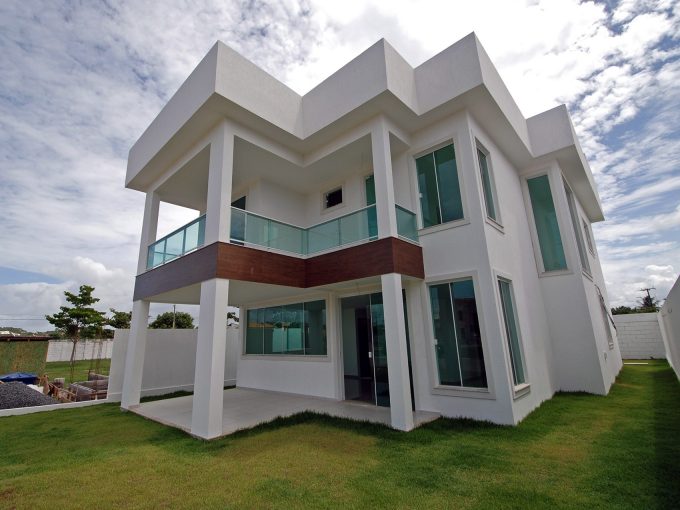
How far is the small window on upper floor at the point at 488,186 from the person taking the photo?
766 cm

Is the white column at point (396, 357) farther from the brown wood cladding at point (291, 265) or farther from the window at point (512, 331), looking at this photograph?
the window at point (512, 331)

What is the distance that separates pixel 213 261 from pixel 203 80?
391cm

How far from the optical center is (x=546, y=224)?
980 centimetres

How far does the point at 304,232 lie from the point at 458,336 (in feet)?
14.0

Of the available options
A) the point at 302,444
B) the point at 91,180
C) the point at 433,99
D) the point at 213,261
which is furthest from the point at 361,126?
the point at 91,180

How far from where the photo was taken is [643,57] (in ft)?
23.9

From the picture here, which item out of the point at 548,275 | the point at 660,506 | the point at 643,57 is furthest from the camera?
the point at 548,275

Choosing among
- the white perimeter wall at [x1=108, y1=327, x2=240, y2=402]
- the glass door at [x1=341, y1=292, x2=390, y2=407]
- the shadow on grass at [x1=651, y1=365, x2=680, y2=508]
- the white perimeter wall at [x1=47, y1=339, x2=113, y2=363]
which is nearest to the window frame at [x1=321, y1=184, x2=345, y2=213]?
the glass door at [x1=341, y1=292, x2=390, y2=407]

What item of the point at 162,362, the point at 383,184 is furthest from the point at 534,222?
the point at 162,362

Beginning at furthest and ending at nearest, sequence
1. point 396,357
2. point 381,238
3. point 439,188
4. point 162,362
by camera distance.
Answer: point 162,362 < point 439,188 < point 381,238 < point 396,357

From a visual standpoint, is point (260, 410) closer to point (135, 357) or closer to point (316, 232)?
point (135, 357)

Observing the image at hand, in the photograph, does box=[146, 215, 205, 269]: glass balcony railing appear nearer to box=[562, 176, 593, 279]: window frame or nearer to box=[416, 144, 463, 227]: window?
box=[416, 144, 463, 227]: window

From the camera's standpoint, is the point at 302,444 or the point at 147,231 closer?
the point at 302,444

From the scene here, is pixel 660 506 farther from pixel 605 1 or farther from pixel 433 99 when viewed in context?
pixel 605 1
